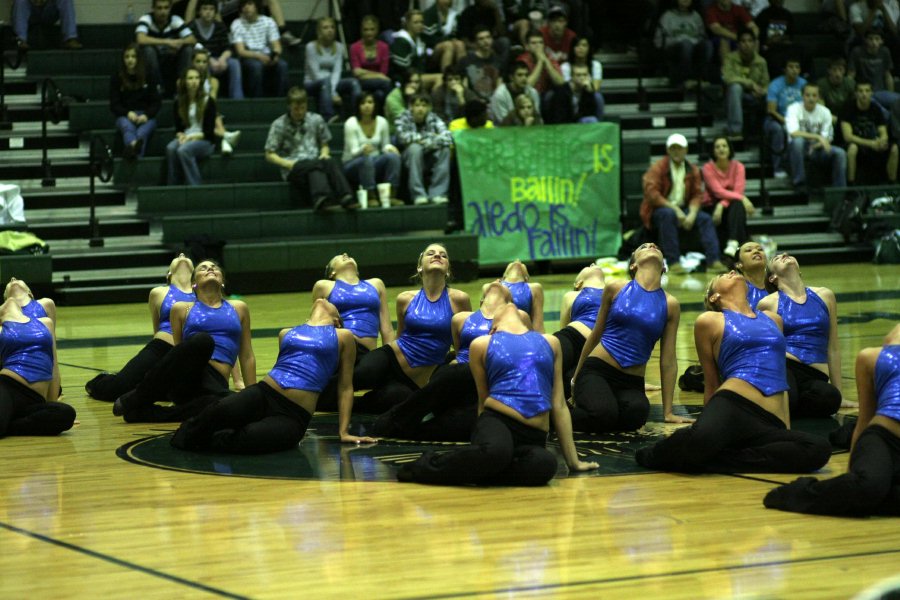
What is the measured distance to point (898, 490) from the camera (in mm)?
5418

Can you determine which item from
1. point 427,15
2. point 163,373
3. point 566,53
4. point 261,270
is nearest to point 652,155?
point 566,53

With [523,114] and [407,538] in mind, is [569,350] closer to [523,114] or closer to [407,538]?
[407,538]

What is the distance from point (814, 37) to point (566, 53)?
4.68 m

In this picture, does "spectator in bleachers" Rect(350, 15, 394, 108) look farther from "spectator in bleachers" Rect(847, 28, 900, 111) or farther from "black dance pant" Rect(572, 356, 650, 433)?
"black dance pant" Rect(572, 356, 650, 433)

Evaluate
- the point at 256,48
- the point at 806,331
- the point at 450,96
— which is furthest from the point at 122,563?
the point at 256,48

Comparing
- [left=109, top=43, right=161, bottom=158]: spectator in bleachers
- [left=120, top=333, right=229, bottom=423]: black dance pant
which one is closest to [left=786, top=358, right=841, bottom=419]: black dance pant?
[left=120, top=333, right=229, bottom=423]: black dance pant

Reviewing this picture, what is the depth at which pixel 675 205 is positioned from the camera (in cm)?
1589

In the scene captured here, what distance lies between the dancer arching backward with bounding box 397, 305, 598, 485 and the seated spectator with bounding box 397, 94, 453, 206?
31.4ft

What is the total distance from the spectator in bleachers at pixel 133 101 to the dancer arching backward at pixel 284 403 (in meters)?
8.80

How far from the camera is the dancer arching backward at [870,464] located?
17.6 ft

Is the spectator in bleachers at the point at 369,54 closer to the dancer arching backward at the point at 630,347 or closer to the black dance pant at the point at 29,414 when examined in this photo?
the dancer arching backward at the point at 630,347

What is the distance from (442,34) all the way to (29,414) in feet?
36.1

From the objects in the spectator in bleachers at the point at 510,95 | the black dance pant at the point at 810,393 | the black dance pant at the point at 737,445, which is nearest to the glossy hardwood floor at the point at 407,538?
the black dance pant at the point at 737,445

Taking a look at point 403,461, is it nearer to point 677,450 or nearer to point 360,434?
point 360,434
